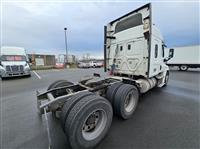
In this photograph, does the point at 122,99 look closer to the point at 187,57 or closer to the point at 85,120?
the point at 85,120

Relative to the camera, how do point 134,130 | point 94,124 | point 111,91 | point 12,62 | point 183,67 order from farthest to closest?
point 183,67 < point 12,62 < point 111,91 < point 134,130 < point 94,124

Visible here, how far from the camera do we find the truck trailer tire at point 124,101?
296 centimetres

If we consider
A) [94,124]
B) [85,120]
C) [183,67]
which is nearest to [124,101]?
[94,124]

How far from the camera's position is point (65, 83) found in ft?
12.4

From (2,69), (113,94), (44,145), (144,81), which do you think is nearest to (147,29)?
(144,81)

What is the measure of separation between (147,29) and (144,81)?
1.86m

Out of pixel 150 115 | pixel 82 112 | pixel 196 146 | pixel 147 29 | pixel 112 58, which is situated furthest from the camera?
pixel 112 58

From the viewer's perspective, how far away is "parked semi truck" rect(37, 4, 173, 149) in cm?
205

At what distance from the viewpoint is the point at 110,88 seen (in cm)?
331

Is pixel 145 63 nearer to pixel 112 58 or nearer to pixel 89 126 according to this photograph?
pixel 112 58

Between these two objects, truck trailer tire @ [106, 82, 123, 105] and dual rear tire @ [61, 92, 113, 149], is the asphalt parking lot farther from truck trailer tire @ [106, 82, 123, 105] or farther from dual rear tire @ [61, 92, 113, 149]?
truck trailer tire @ [106, 82, 123, 105]

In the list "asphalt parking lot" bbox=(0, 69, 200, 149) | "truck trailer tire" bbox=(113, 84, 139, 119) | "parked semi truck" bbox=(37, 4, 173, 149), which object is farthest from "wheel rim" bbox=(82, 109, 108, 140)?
"truck trailer tire" bbox=(113, 84, 139, 119)

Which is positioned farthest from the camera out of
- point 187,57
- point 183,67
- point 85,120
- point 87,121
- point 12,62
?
point 183,67

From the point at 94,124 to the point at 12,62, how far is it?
11576 mm
